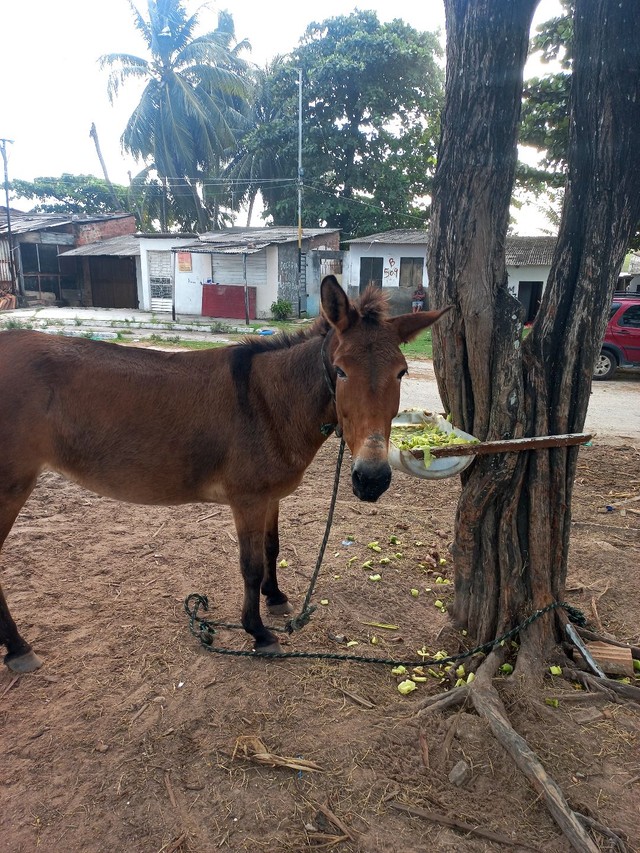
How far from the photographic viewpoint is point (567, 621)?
12.3ft

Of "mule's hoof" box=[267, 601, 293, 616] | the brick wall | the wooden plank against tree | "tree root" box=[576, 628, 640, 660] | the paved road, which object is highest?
the brick wall

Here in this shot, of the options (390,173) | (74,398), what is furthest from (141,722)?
(390,173)

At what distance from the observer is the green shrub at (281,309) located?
25.6 meters

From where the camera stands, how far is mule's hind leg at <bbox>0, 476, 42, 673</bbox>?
12.1 ft

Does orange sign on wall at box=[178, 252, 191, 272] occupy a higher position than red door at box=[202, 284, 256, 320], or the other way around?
orange sign on wall at box=[178, 252, 191, 272]

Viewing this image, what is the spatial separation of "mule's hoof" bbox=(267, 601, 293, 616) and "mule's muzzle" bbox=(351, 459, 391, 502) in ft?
6.74

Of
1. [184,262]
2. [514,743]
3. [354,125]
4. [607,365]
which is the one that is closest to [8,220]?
[184,262]

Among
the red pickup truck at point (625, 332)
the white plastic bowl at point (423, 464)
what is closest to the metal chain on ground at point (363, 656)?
the white plastic bowl at point (423, 464)

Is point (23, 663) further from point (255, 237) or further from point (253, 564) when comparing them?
point (255, 237)

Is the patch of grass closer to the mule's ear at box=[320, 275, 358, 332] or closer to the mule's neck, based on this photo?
the mule's neck

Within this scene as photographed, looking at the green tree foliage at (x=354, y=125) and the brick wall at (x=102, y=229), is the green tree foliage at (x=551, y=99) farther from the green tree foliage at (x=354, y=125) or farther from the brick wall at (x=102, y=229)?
the brick wall at (x=102, y=229)

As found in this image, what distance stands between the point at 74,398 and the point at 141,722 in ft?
7.00

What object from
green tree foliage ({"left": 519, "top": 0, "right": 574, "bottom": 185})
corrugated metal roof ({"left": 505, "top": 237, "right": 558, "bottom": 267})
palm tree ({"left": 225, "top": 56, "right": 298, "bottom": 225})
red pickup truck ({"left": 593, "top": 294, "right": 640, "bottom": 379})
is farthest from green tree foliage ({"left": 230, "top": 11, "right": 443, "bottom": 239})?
green tree foliage ({"left": 519, "top": 0, "right": 574, "bottom": 185})

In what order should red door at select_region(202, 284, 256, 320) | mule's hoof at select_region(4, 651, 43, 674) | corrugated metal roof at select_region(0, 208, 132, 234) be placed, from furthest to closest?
corrugated metal roof at select_region(0, 208, 132, 234), red door at select_region(202, 284, 256, 320), mule's hoof at select_region(4, 651, 43, 674)
